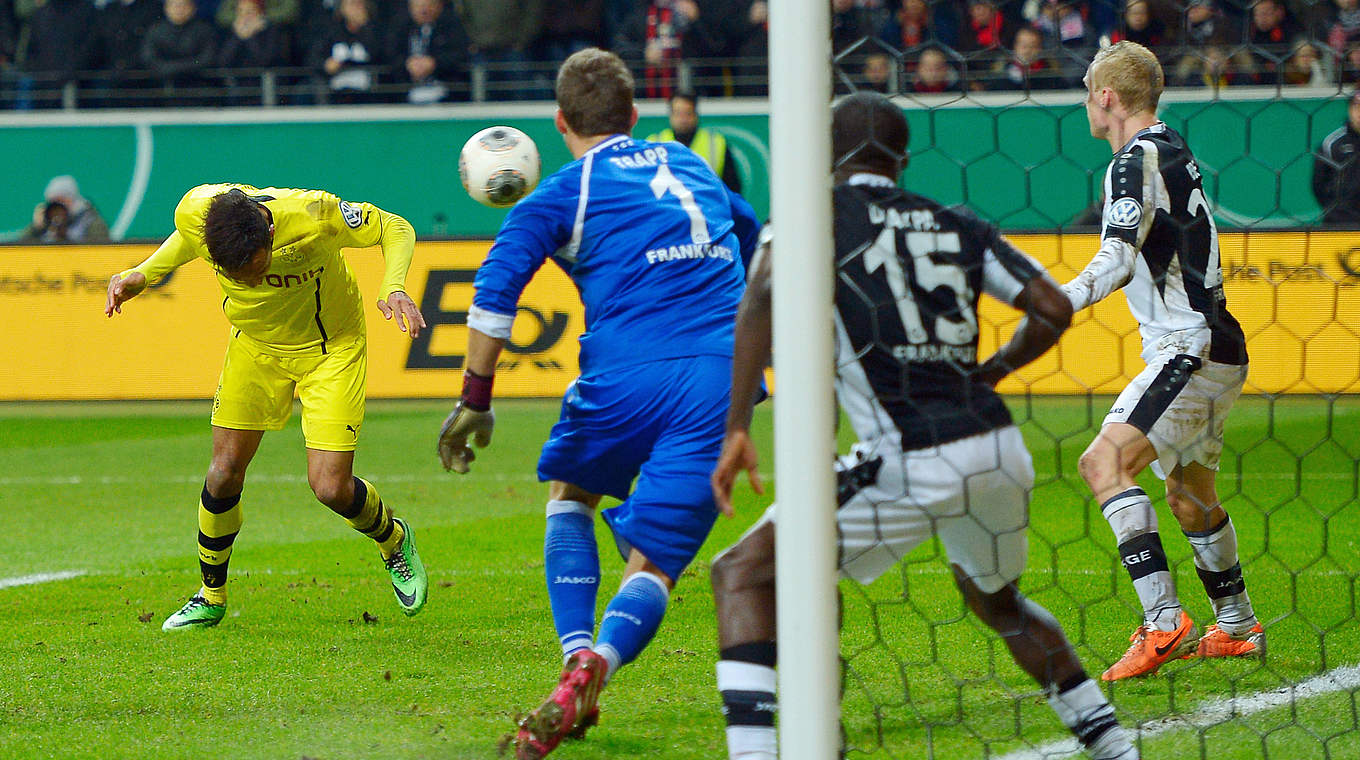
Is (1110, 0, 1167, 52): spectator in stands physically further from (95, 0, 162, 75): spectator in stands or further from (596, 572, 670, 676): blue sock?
(95, 0, 162, 75): spectator in stands

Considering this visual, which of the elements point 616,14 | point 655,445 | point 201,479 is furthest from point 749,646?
point 616,14

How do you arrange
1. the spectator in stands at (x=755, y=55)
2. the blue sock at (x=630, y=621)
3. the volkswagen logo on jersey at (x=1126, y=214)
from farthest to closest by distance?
1. the spectator in stands at (x=755, y=55)
2. the volkswagen logo on jersey at (x=1126, y=214)
3. the blue sock at (x=630, y=621)

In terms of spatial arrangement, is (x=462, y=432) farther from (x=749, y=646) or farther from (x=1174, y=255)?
(x=1174, y=255)

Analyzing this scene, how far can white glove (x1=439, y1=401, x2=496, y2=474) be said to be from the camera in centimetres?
374

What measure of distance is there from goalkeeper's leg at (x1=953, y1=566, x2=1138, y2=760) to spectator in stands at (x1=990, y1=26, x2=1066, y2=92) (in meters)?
8.99

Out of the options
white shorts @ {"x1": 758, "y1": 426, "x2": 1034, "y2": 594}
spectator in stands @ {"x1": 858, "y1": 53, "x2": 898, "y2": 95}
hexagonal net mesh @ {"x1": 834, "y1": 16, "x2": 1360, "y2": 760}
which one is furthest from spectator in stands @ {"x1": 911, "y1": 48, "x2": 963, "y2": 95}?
white shorts @ {"x1": 758, "y1": 426, "x2": 1034, "y2": 594}

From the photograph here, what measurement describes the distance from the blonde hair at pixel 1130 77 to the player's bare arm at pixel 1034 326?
1.46 m

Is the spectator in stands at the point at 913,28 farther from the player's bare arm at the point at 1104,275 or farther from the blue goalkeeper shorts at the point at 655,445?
the blue goalkeeper shorts at the point at 655,445

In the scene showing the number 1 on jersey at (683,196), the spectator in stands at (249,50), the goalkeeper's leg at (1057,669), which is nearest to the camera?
the goalkeeper's leg at (1057,669)

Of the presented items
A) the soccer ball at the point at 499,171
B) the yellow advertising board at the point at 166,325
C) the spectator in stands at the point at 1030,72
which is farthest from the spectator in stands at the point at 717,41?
the soccer ball at the point at 499,171

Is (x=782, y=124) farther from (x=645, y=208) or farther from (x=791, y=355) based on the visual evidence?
(x=645, y=208)

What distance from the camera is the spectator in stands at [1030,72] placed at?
38.3 ft

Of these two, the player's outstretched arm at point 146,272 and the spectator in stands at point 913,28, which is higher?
the spectator in stands at point 913,28

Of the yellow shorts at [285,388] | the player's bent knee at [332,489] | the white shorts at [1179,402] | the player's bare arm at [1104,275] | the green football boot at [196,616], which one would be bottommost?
the green football boot at [196,616]
